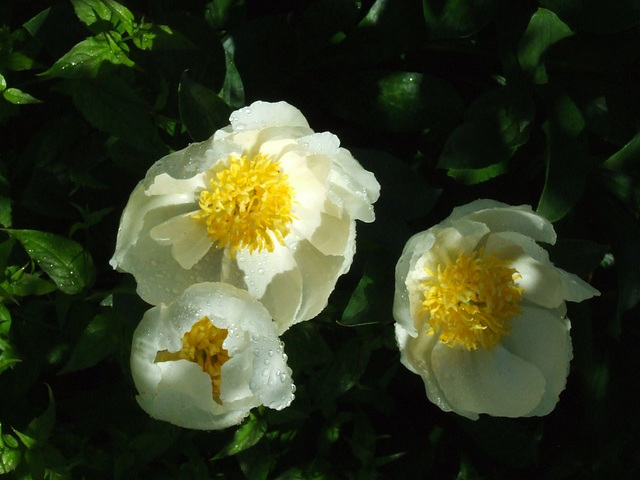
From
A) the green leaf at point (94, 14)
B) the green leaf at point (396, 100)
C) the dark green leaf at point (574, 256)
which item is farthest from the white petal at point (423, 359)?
the green leaf at point (94, 14)

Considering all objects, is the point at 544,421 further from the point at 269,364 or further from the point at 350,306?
the point at 269,364

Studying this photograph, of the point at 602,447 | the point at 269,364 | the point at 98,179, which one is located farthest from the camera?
the point at 602,447

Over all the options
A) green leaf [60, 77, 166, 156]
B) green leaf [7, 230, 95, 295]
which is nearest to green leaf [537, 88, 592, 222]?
green leaf [60, 77, 166, 156]

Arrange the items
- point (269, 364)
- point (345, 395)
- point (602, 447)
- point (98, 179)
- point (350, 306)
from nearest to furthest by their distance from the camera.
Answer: point (269, 364) < point (350, 306) < point (98, 179) < point (345, 395) < point (602, 447)

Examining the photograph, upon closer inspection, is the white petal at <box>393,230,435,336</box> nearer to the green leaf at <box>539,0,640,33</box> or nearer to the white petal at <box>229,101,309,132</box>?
the white petal at <box>229,101,309,132</box>

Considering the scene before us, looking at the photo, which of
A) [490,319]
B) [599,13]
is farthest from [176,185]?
[599,13]

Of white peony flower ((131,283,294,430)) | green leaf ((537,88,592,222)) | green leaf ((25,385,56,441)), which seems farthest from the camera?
green leaf ((537,88,592,222))

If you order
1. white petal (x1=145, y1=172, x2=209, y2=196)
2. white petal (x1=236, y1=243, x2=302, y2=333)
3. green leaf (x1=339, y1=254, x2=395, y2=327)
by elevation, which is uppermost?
white petal (x1=145, y1=172, x2=209, y2=196)

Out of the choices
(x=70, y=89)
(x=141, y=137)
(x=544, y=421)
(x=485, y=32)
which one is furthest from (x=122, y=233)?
(x=544, y=421)
